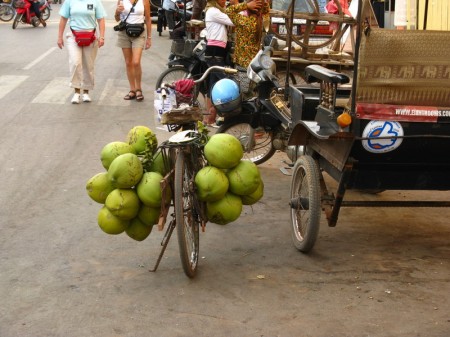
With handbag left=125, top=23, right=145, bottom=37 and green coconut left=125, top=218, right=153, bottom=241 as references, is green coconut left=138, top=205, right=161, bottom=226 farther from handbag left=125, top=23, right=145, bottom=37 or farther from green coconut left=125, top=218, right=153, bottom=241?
handbag left=125, top=23, right=145, bottom=37

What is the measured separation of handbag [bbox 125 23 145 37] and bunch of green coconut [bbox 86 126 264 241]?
→ 6502 millimetres

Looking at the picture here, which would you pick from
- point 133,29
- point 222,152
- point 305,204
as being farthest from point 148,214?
point 133,29

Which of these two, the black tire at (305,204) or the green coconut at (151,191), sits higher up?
the green coconut at (151,191)

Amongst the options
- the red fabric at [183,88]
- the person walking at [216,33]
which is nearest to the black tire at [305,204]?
the red fabric at [183,88]

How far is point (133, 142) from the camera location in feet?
18.1

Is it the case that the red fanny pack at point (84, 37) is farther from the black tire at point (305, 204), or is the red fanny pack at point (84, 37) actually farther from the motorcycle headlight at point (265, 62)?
the black tire at point (305, 204)

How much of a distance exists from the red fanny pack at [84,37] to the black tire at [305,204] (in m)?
6.52

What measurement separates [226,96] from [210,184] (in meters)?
2.61

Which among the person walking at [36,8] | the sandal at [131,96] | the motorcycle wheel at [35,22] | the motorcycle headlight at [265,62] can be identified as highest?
the motorcycle headlight at [265,62]

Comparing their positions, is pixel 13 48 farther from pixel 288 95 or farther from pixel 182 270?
pixel 182 270

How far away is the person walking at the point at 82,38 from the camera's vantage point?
11.7 metres

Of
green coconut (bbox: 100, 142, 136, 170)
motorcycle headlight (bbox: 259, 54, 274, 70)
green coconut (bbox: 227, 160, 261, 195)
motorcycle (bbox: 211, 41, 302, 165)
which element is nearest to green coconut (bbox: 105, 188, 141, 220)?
green coconut (bbox: 100, 142, 136, 170)

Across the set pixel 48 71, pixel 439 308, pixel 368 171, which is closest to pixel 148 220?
pixel 368 171

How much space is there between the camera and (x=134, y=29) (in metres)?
11.8
